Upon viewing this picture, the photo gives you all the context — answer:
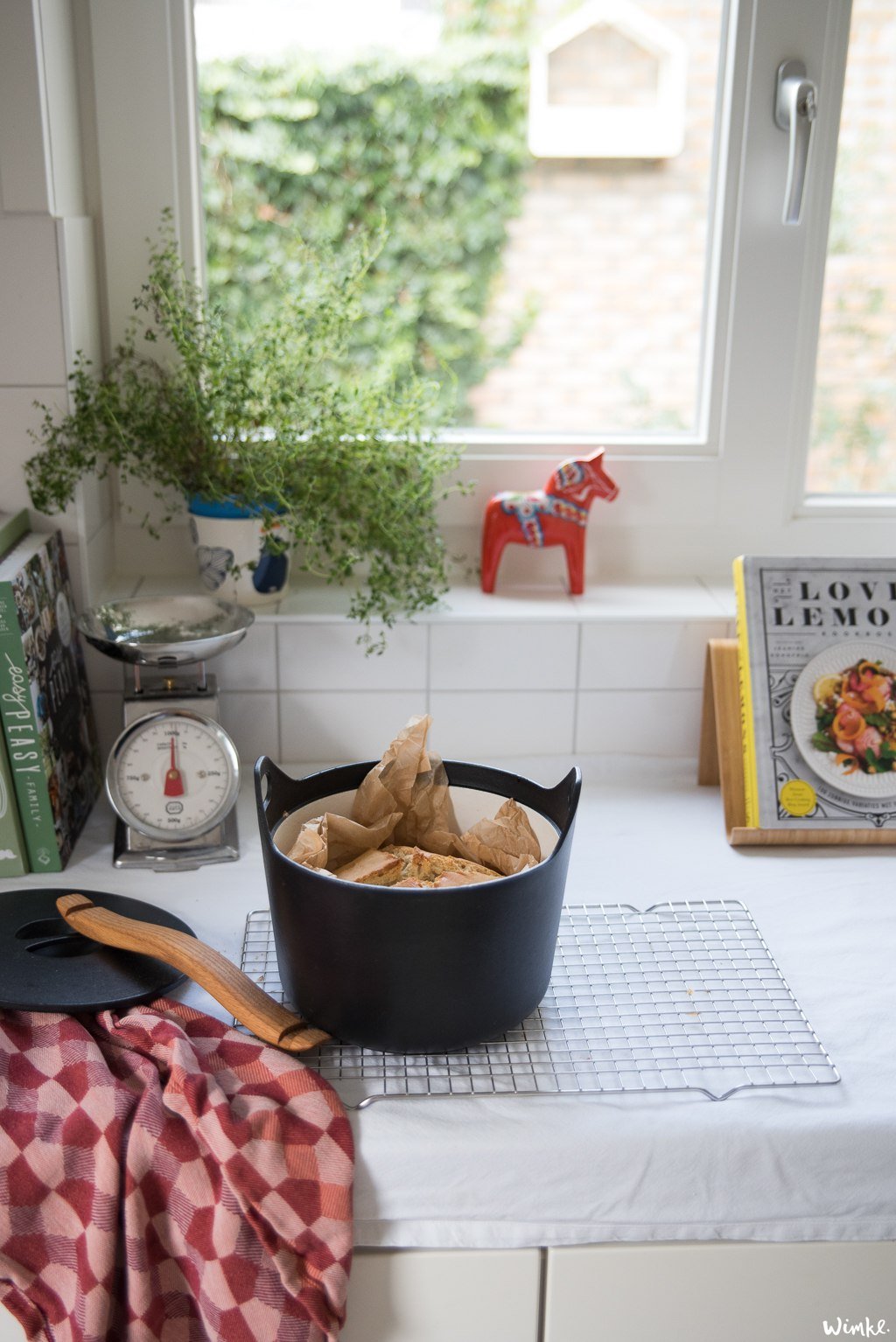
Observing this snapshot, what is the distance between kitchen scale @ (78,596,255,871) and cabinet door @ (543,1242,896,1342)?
0.56 m

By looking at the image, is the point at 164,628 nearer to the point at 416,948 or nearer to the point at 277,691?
the point at 277,691

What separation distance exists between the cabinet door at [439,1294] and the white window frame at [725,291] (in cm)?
97

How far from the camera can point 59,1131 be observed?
92cm

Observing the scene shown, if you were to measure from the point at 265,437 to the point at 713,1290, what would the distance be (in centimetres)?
107

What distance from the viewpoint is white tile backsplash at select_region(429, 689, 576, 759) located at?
5.01ft

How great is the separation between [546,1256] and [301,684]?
2.47ft

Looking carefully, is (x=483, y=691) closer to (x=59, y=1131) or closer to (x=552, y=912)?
(x=552, y=912)

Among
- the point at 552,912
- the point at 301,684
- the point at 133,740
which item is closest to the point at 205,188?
the point at 301,684

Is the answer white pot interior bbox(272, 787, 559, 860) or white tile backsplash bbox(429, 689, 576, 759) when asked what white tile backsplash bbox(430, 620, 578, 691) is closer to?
white tile backsplash bbox(429, 689, 576, 759)

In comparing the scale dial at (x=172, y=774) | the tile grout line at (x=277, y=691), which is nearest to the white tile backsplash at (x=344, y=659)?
the tile grout line at (x=277, y=691)

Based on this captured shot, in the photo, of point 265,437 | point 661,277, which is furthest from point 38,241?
point 661,277

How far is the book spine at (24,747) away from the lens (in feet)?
A: 3.96

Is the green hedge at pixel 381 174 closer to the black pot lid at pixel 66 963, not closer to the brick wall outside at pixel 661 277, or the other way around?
the brick wall outside at pixel 661 277

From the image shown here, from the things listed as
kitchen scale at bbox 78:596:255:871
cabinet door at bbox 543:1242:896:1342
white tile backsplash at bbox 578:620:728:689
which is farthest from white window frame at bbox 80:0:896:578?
cabinet door at bbox 543:1242:896:1342
